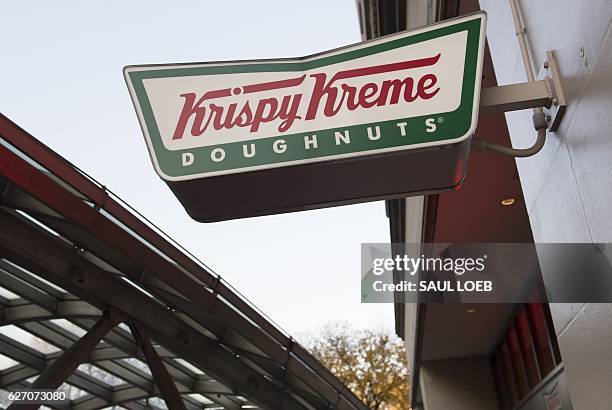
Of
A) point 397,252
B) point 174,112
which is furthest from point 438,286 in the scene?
point 174,112

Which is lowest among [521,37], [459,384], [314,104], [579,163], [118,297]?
[579,163]

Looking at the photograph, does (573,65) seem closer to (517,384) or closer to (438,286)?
(438,286)

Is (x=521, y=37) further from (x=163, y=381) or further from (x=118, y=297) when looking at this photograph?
(x=163, y=381)

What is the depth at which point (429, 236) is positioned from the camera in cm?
861

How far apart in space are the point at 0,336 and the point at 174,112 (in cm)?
1291

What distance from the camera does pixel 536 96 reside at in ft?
9.64

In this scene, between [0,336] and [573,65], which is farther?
[0,336]

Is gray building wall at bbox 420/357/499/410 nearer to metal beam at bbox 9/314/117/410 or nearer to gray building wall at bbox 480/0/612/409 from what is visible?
metal beam at bbox 9/314/117/410

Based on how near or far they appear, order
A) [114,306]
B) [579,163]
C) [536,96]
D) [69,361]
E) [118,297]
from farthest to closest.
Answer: [118,297] → [114,306] → [69,361] → [536,96] → [579,163]

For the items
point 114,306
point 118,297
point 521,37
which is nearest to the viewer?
point 521,37

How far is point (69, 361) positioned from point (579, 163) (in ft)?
30.8

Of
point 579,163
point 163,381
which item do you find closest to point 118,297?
point 163,381

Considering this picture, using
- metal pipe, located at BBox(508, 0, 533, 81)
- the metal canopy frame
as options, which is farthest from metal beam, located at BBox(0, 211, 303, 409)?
metal pipe, located at BBox(508, 0, 533, 81)

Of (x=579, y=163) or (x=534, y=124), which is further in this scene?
(x=534, y=124)
